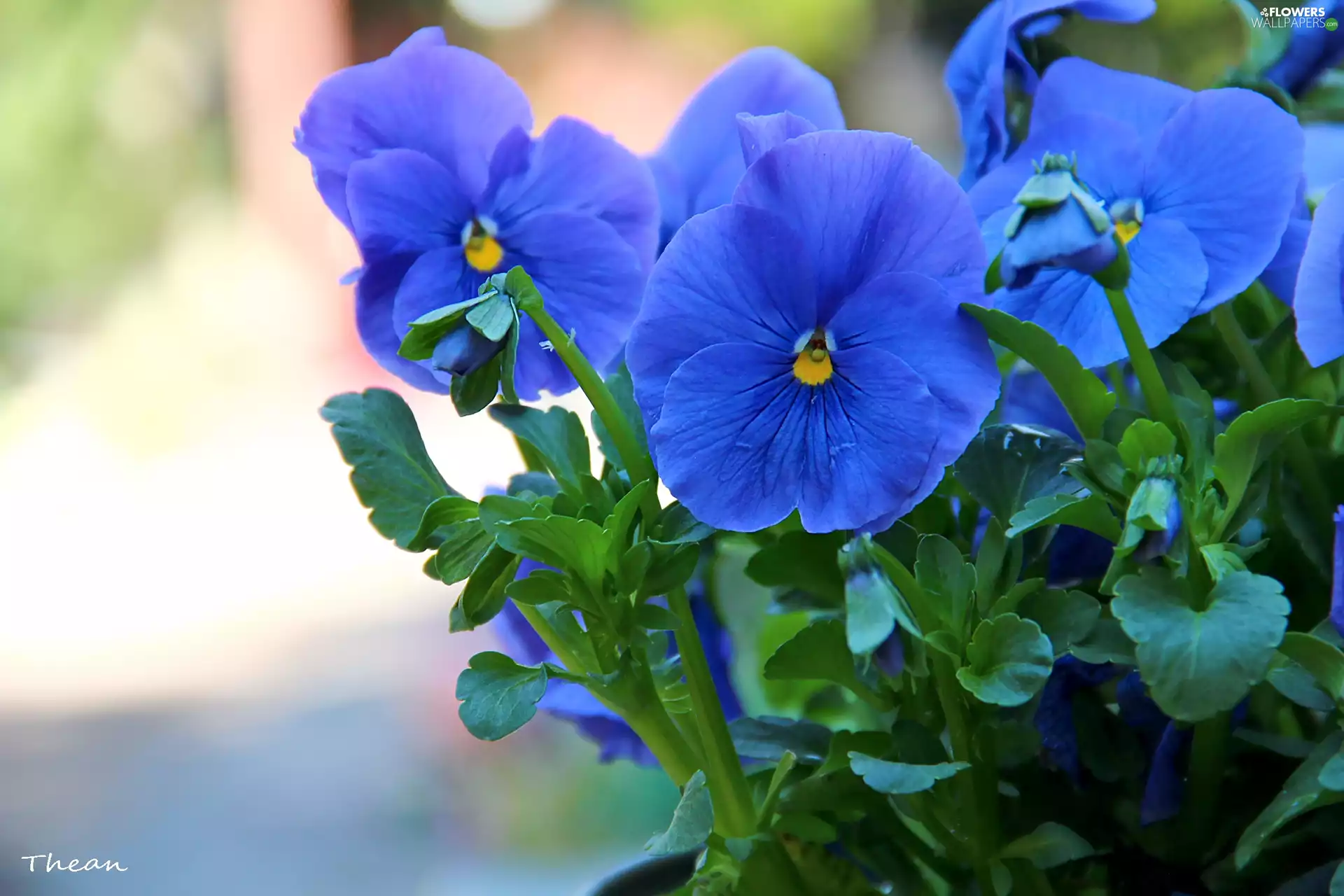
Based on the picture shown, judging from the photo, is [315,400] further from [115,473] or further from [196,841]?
[196,841]

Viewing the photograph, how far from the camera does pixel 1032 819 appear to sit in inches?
12.6

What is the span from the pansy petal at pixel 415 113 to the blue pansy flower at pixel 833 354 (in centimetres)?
9

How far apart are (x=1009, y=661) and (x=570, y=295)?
0.48 feet

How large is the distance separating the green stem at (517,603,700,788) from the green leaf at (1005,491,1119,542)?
0.10 metres

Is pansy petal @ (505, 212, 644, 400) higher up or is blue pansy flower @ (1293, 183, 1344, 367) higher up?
pansy petal @ (505, 212, 644, 400)

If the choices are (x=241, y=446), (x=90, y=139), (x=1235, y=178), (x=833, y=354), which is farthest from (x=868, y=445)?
(x=90, y=139)

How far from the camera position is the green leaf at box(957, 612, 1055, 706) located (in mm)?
247

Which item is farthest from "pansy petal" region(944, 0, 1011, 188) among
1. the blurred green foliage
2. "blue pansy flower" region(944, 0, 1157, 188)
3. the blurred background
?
the blurred green foliage

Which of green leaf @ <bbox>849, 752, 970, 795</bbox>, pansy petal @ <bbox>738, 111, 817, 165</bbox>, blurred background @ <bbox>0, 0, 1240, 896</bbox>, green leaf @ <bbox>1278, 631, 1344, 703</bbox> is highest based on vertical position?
blurred background @ <bbox>0, 0, 1240, 896</bbox>

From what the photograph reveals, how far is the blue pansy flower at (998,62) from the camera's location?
0.33 metres

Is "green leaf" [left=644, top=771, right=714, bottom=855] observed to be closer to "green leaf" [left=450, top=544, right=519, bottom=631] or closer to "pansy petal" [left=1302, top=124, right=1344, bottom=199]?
"green leaf" [left=450, top=544, right=519, bottom=631]

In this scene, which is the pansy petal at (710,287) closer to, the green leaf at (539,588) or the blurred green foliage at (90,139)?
the green leaf at (539,588)

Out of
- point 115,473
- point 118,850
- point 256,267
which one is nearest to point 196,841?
point 118,850

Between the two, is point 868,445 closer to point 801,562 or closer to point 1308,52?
point 801,562
